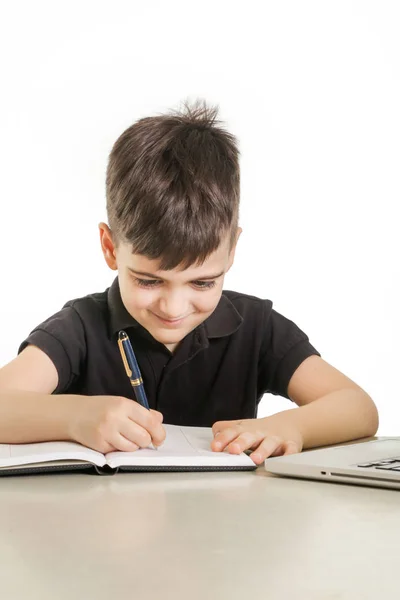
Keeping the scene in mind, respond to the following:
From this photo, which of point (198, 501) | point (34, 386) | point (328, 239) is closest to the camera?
point (198, 501)

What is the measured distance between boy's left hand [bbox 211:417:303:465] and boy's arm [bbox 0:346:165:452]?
0.08m

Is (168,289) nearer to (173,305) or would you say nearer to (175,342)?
(173,305)

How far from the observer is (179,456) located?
92 centimetres

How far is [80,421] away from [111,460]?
0.11 m

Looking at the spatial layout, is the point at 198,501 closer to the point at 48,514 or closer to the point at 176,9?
the point at 48,514

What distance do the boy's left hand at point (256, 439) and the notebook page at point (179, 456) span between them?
0.01m

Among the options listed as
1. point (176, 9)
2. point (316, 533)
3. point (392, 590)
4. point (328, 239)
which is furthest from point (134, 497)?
point (176, 9)

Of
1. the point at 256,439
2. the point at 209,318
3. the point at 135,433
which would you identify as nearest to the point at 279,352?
the point at 209,318

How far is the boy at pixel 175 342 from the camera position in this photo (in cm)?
104

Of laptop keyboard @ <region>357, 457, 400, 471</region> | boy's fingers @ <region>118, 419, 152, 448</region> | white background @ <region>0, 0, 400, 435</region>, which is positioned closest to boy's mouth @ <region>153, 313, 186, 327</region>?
boy's fingers @ <region>118, 419, 152, 448</region>

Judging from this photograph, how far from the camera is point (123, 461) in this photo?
2.97 feet

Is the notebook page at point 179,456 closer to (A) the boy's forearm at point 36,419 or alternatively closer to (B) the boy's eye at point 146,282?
(A) the boy's forearm at point 36,419

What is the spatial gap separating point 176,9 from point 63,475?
2427 millimetres

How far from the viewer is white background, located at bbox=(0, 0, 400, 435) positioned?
9.53 feet
